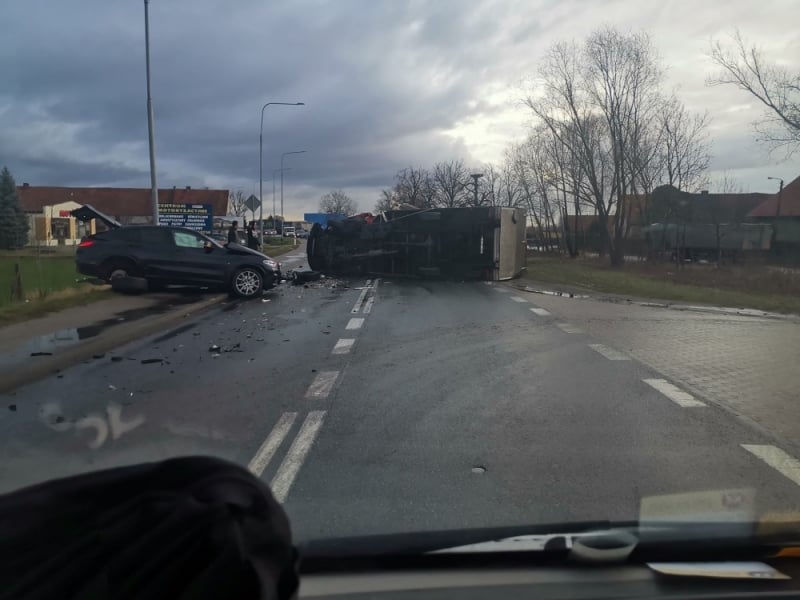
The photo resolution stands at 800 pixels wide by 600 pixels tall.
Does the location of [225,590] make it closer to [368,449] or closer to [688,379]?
[368,449]

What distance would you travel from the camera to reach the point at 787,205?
62094mm

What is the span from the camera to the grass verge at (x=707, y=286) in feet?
62.0

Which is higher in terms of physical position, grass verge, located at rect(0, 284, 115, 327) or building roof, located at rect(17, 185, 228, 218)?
building roof, located at rect(17, 185, 228, 218)

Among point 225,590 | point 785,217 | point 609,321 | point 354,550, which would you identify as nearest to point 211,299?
point 609,321

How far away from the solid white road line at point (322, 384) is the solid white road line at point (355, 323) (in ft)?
14.1

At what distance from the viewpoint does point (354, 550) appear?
319 centimetres

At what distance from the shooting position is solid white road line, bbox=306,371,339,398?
25.2 ft

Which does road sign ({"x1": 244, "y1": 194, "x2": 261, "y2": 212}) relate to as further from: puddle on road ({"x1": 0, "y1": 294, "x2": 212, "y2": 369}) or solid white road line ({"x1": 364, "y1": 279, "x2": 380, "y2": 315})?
puddle on road ({"x1": 0, "y1": 294, "x2": 212, "y2": 369})

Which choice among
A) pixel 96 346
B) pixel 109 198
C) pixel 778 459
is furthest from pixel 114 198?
pixel 778 459

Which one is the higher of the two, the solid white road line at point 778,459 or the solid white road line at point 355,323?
the solid white road line at point 778,459

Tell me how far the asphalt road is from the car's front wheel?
695 cm

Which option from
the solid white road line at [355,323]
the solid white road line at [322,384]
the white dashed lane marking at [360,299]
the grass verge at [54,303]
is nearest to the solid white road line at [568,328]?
the solid white road line at [355,323]

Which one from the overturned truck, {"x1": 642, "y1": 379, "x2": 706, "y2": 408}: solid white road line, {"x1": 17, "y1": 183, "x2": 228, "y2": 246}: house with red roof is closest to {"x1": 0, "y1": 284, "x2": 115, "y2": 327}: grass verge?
the overturned truck

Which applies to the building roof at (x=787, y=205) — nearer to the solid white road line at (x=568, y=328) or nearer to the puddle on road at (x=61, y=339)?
the solid white road line at (x=568, y=328)
